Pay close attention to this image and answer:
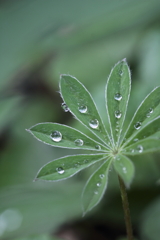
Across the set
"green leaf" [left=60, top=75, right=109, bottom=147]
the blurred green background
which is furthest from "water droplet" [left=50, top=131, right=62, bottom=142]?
the blurred green background

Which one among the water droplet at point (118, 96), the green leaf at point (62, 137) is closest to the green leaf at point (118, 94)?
the water droplet at point (118, 96)

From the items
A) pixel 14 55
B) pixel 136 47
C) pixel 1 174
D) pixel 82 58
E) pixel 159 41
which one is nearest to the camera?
pixel 1 174

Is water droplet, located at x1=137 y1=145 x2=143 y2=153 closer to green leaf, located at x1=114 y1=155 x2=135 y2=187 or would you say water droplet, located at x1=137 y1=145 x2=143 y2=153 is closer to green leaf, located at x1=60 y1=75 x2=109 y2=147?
green leaf, located at x1=114 y1=155 x2=135 y2=187

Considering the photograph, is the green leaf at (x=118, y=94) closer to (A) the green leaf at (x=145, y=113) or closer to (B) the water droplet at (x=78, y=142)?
(A) the green leaf at (x=145, y=113)

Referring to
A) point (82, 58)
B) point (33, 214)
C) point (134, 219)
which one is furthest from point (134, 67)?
point (33, 214)

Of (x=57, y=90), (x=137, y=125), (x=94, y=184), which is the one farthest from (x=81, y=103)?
(x=57, y=90)

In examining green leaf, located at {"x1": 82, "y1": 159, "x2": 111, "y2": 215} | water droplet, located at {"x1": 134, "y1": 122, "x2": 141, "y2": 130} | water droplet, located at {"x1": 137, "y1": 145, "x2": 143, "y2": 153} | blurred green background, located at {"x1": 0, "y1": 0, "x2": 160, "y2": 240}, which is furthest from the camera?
blurred green background, located at {"x1": 0, "y1": 0, "x2": 160, "y2": 240}

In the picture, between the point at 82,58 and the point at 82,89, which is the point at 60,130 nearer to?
the point at 82,89
